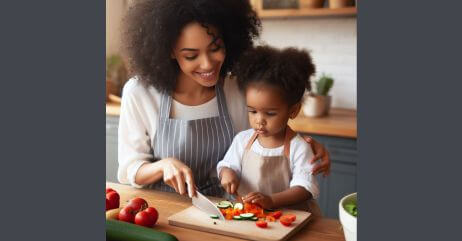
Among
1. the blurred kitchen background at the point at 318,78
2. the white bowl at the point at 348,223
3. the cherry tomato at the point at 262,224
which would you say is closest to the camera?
the white bowl at the point at 348,223

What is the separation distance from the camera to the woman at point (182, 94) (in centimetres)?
85

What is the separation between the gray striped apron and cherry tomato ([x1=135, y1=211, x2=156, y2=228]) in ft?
0.43

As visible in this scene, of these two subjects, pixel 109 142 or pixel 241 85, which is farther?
pixel 109 142

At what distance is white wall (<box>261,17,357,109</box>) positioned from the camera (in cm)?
87

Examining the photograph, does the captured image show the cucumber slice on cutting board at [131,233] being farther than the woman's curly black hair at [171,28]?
No

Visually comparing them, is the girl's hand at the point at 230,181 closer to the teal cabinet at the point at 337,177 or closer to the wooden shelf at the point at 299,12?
the teal cabinet at the point at 337,177

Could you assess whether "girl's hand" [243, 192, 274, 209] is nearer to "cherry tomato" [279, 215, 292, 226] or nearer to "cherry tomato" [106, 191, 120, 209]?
"cherry tomato" [279, 215, 292, 226]

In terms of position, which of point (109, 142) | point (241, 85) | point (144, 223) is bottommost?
point (144, 223)

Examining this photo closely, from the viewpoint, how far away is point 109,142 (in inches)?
36.9

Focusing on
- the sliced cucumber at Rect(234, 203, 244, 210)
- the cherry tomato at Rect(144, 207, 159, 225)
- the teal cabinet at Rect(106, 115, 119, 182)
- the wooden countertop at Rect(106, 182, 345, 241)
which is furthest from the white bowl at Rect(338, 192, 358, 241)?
the teal cabinet at Rect(106, 115, 119, 182)

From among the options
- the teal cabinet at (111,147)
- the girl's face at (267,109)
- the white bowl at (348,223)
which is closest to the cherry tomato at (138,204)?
the teal cabinet at (111,147)
